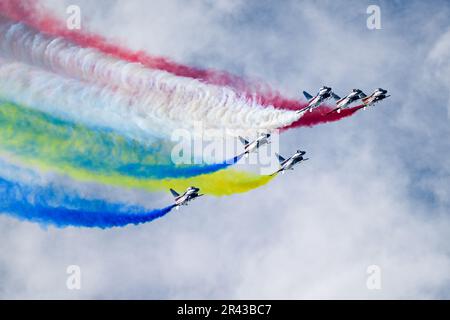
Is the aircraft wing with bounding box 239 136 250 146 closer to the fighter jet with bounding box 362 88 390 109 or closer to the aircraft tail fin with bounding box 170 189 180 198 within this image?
the aircraft tail fin with bounding box 170 189 180 198

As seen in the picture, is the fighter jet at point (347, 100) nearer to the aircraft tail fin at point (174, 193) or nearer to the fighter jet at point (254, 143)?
the fighter jet at point (254, 143)

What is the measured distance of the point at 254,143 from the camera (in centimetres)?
9656

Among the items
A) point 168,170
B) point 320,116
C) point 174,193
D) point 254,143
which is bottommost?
point 174,193

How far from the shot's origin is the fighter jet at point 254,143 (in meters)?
96.4

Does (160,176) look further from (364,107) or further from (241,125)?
(364,107)

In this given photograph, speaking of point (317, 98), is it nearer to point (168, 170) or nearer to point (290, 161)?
point (290, 161)

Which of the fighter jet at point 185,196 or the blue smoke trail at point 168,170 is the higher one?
the blue smoke trail at point 168,170

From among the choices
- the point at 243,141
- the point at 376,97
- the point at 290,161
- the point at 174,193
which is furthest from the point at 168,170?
the point at 376,97

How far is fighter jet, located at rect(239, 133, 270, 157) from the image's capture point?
96.4 m

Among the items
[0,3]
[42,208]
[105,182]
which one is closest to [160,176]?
[105,182]

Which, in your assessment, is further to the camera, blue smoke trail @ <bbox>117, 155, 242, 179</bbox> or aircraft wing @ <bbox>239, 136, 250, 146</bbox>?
aircraft wing @ <bbox>239, 136, 250, 146</bbox>

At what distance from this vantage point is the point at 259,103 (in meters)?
96.1

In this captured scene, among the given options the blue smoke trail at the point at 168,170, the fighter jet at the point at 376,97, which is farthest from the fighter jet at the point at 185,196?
the fighter jet at the point at 376,97

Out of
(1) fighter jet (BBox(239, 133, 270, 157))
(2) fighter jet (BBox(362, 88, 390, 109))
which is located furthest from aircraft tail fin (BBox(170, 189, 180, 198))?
(2) fighter jet (BBox(362, 88, 390, 109))
